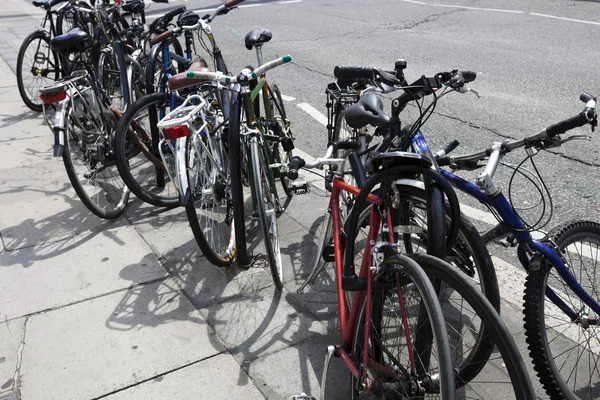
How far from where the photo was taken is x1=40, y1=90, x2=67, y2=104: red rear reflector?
14.6 feet

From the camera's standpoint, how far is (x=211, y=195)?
158 inches

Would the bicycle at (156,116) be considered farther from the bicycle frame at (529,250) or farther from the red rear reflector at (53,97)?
the bicycle frame at (529,250)

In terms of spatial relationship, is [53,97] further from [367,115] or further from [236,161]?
[367,115]

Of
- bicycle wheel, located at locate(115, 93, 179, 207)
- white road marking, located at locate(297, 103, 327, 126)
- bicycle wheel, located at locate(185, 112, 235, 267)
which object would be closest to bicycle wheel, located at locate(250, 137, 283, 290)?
bicycle wheel, located at locate(185, 112, 235, 267)

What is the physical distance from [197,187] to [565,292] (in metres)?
2.12

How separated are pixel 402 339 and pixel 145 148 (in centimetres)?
302

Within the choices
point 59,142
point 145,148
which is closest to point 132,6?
point 145,148

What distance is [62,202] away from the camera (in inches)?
198

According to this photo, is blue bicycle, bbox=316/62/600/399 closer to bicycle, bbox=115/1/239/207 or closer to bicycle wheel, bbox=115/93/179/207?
bicycle, bbox=115/1/239/207

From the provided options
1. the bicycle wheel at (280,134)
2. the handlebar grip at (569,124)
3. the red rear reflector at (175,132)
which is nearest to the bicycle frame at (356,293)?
the handlebar grip at (569,124)

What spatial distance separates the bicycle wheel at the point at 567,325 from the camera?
8.58ft

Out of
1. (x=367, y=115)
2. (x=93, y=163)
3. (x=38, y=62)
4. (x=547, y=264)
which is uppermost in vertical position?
(x=367, y=115)

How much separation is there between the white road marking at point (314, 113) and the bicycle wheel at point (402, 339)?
437cm

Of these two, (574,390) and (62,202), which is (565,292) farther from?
(62,202)
